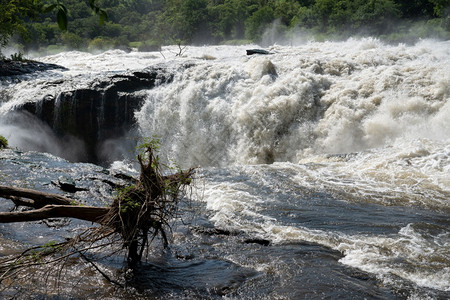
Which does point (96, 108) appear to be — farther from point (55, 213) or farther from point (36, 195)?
point (55, 213)

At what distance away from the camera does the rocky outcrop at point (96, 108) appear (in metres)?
16.2

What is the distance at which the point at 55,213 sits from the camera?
13.9 ft

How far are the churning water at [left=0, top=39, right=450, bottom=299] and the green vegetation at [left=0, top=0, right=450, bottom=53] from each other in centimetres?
1438

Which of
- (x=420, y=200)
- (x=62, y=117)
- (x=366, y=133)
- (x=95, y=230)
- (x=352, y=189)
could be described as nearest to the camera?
(x=95, y=230)

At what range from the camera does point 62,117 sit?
16.5m

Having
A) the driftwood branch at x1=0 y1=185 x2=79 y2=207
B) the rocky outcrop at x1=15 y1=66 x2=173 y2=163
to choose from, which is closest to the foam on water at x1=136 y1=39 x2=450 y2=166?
the rocky outcrop at x1=15 y1=66 x2=173 y2=163

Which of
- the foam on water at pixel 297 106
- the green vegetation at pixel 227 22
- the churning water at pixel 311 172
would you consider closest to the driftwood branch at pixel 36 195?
the churning water at pixel 311 172

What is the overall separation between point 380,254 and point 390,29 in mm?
41911

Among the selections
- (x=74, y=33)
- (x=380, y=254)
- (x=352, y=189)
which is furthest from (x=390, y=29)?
(x=74, y=33)

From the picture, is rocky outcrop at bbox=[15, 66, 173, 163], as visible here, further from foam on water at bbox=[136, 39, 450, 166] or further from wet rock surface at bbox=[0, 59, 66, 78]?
wet rock surface at bbox=[0, 59, 66, 78]

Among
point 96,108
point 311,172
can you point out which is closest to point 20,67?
point 96,108

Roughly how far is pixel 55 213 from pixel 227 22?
6056 centimetres

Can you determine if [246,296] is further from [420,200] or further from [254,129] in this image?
[254,129]

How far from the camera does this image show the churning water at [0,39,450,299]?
4.91 meters
